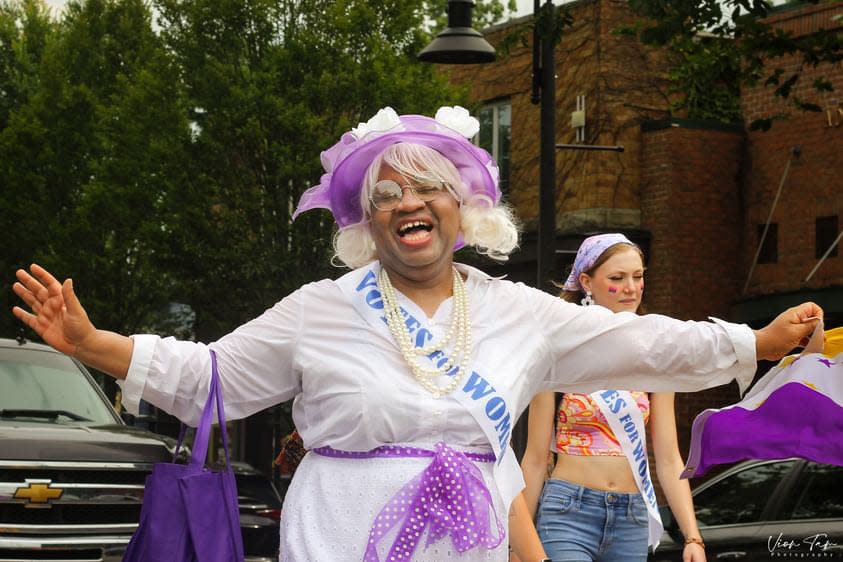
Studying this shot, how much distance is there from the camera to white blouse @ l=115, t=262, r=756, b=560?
3.99 m

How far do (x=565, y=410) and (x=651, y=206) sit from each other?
631 inches

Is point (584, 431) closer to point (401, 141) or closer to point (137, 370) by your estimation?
point (401, 141)

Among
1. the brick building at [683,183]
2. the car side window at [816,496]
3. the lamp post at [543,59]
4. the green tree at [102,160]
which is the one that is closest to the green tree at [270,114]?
the green tree at [102,160]

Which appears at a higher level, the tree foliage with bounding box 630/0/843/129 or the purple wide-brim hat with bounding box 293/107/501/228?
the tree foliage with bounding box 630/0/843/129

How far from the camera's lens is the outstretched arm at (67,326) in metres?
3.96

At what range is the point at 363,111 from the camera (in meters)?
19.1

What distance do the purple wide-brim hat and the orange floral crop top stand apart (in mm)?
2080

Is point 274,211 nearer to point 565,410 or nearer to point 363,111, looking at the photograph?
point 363,111

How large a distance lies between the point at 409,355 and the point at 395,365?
46 mm

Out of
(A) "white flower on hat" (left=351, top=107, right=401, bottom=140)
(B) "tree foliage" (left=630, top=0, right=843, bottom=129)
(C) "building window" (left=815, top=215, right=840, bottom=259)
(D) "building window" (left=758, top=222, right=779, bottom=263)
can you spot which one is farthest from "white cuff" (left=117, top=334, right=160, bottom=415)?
(D) "building window" (left=758, top=222, right=779, bottom=263)

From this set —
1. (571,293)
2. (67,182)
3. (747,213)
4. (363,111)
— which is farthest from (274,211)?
(571,293)

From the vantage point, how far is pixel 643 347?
429cm
